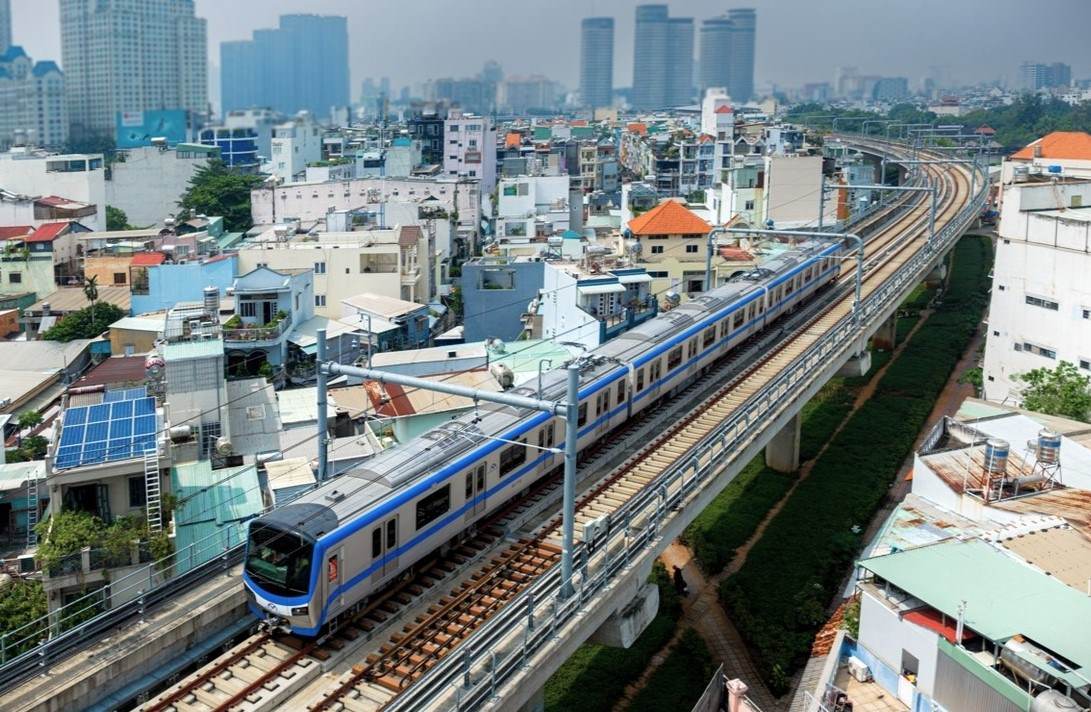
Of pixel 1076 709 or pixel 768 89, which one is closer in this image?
pixel 1076 709

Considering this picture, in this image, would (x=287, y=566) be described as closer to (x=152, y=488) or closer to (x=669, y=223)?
(x=152, y=488)

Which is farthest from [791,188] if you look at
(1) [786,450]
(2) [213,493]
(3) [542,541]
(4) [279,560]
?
(4) [279,560]

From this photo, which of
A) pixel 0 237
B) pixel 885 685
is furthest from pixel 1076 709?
pixel 0 237

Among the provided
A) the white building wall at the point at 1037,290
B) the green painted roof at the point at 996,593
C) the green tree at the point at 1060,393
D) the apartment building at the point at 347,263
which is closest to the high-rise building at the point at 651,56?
the apartment building at the point at 347,263

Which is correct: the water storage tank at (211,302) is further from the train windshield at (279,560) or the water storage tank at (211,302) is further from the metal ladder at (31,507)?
the train windshield at (279,560)

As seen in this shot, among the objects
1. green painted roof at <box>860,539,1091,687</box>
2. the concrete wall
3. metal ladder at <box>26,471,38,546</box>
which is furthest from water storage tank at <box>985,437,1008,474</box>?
the concrete wall

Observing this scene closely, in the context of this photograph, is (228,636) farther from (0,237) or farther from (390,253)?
(0,237)

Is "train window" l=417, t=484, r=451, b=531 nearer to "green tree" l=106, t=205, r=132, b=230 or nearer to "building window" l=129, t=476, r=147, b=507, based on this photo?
"building window" l=129, t=476, r=147, b=507

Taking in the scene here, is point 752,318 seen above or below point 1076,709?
above
